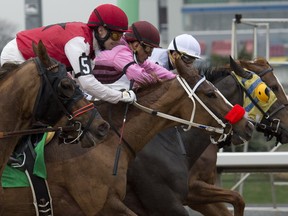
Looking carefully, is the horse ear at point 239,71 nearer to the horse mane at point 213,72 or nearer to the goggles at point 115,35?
the horse mane at point 213,72

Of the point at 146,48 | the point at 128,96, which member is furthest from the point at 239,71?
the point at 128,96

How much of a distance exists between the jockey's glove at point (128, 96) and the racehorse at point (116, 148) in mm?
140

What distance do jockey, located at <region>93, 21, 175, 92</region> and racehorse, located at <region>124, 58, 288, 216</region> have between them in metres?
0.60

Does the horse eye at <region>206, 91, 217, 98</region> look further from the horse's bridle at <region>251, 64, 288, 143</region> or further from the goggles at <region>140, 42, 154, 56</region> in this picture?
the horse's bridle at <region>251, 64, 288, 143</region>

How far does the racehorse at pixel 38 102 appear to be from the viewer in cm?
537

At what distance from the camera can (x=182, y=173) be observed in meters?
7.01

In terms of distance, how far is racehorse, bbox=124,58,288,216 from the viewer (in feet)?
22.7

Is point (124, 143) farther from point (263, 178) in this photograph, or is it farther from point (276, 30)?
point (276, 30)

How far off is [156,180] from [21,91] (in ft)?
6.10

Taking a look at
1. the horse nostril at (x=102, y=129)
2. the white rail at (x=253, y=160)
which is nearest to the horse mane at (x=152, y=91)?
the horse nostril at (x=102, y=129)

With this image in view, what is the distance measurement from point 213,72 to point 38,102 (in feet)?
9.26

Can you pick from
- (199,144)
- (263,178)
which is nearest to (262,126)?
(199,144)

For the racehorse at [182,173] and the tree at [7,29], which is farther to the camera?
the tree at [7,29]

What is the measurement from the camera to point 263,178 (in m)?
12.0
